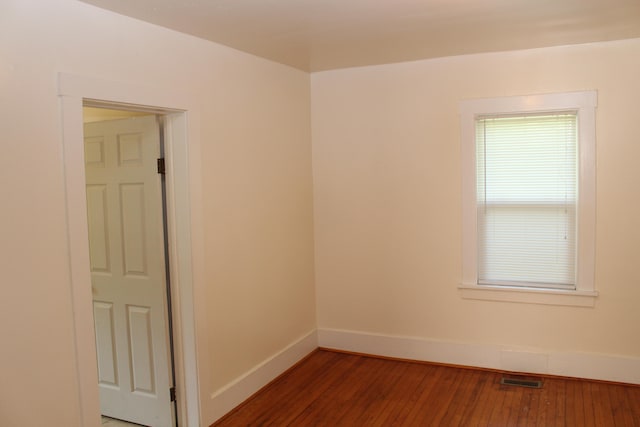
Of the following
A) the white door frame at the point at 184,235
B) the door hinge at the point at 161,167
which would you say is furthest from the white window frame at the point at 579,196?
the door hinge at the point at 161,167

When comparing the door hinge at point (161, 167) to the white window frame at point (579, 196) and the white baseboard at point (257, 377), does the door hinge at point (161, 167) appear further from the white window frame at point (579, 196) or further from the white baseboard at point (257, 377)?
the white window frame at point (579, 196)

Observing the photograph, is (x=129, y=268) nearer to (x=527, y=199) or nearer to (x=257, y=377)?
(x=257, y=377)

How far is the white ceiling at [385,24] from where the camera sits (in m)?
2.69

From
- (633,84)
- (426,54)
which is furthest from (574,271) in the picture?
(426,54)

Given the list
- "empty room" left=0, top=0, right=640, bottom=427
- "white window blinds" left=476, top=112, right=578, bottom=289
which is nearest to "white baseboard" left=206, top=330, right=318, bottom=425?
"empty room" left=0, top=0, right=640, bottom=427

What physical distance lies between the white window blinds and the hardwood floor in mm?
791

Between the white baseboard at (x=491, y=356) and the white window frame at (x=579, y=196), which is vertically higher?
the white window frame at (x=579, y=196)

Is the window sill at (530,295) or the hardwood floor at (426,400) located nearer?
the hardwood floor at (426,400)

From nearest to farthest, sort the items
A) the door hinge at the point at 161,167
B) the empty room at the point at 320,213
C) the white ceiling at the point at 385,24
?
1. the empty room at the point at 320,213
2. the white ceiling at the point at 385,24
3. the door hinge at the point at 161,167

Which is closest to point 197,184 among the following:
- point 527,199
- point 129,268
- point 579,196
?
point 129,268

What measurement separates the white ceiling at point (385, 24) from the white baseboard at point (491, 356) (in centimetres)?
229

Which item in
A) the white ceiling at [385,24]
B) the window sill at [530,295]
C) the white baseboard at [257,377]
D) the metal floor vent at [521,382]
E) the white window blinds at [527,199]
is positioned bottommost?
the metal floor vent at [521,382]

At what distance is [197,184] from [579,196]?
271cm

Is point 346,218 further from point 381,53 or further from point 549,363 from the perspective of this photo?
point 549,363
